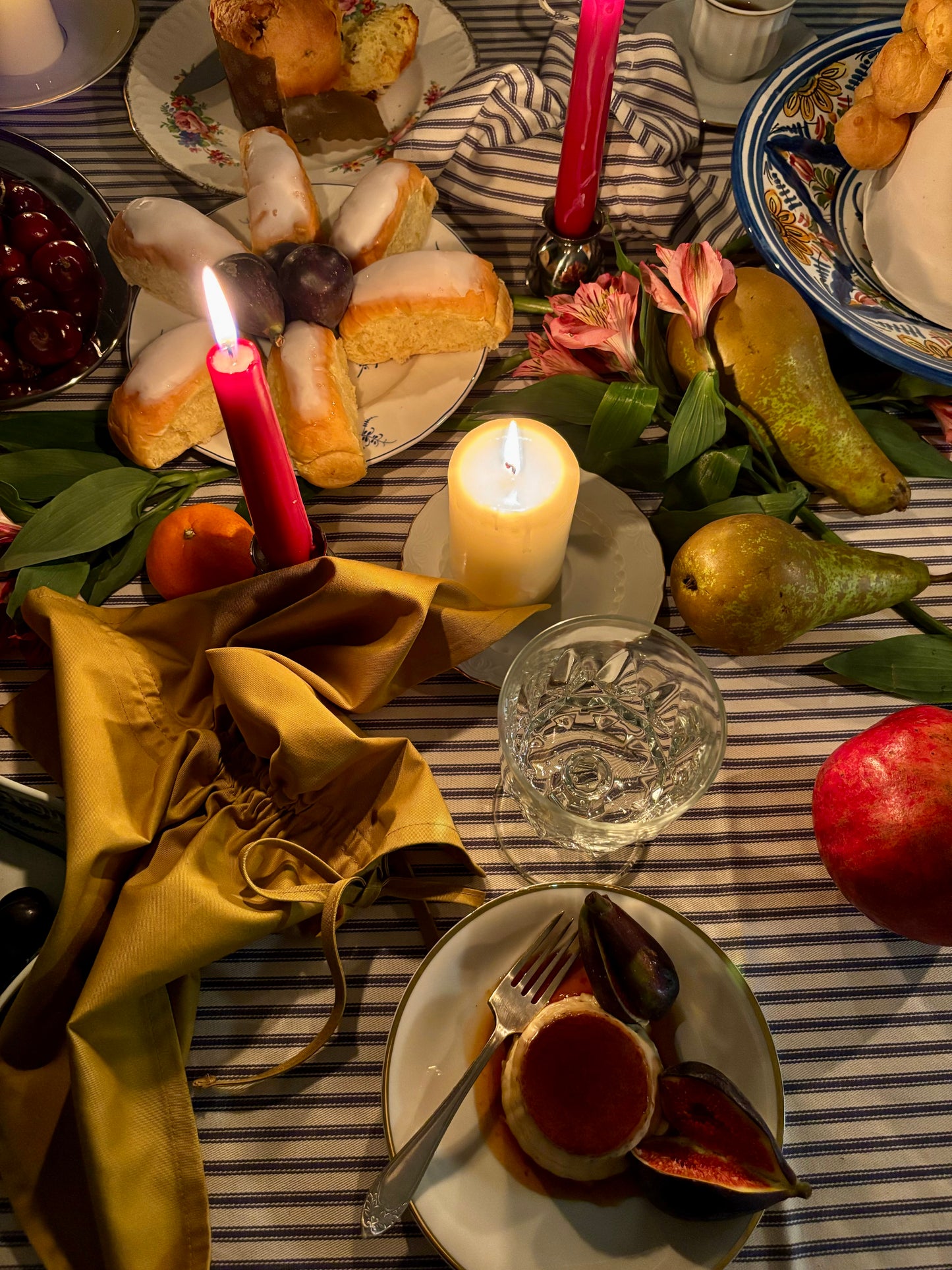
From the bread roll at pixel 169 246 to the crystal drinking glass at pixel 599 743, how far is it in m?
0.38

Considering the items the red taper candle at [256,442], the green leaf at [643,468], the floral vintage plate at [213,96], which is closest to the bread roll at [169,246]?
the floral vintage plate at [213,96]

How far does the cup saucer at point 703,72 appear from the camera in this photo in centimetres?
85

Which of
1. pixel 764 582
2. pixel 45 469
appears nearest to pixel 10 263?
pixel 45 469

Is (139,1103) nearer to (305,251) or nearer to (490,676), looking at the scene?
(490,676)

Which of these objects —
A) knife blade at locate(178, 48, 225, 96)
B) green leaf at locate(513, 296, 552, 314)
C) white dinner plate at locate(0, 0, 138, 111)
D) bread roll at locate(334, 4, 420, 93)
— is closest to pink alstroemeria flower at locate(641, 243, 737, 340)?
green leaf at locate(513, 296, 552, 314)

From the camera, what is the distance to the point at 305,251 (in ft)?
2.17

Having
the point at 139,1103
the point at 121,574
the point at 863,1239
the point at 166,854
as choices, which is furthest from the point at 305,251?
the point at 863,1239

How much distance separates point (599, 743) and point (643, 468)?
202mm

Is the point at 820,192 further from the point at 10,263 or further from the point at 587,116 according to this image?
the point at 10,263

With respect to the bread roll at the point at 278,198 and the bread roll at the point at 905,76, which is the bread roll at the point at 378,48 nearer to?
the bread roll at the point at 278,198

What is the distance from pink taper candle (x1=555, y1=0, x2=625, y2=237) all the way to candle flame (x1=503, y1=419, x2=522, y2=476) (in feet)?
0.83

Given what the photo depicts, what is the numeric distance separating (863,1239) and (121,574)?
603 millimetres

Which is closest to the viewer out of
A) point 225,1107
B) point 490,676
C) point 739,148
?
point 225,1107

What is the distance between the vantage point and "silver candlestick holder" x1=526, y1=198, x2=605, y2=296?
2.41 ft
